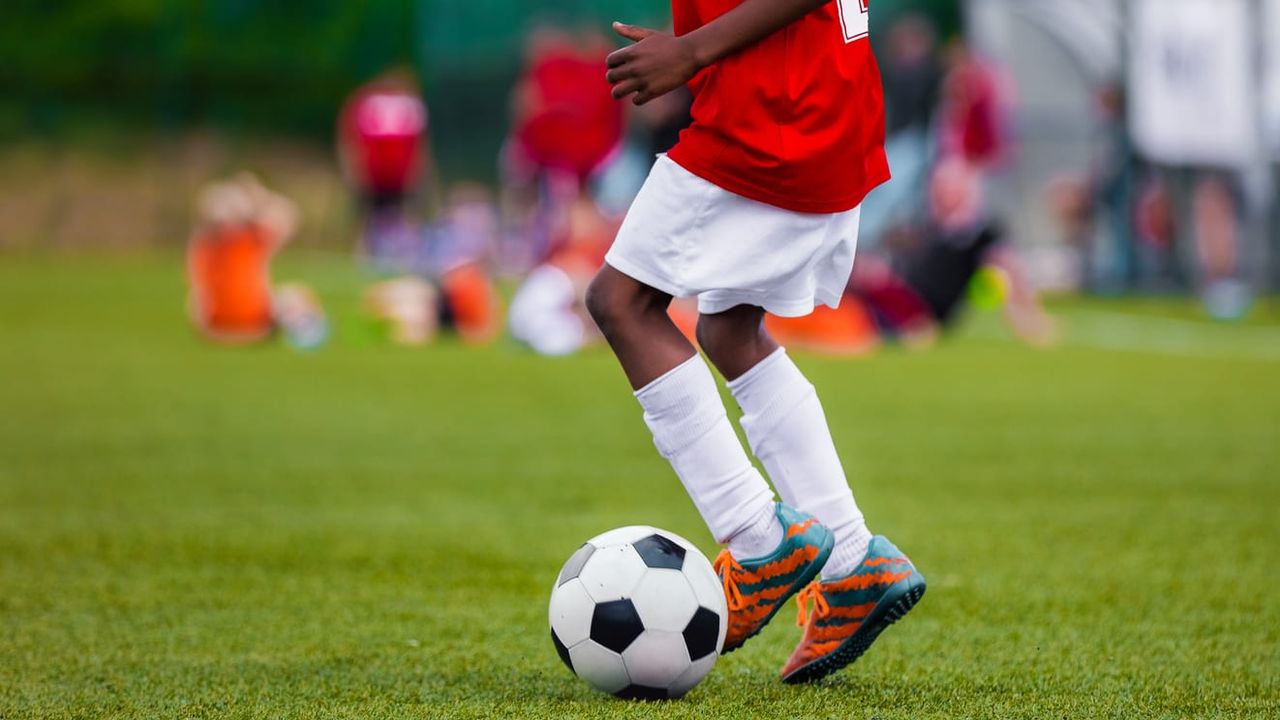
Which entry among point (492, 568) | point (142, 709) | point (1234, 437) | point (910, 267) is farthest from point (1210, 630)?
A: point (910, 267)

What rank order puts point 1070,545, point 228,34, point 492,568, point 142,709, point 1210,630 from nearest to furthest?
1. point 142,709
2. point 1210,630
3. point 492,568
4. point 1070,545
5. point 228,34

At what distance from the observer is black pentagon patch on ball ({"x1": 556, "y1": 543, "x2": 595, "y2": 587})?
278 centimetres

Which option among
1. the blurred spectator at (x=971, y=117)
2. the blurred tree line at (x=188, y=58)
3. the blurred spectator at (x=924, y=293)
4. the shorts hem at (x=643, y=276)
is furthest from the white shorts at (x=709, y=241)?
the blurred tree line at (x=188, y=58)

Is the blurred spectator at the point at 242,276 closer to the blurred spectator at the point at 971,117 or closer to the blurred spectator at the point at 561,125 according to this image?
the blurred spectator at the point at 561,125

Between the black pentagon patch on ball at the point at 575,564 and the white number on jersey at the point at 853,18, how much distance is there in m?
0.97

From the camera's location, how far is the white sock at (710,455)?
8.95 feet

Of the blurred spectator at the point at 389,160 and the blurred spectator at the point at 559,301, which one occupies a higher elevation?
→ the blurred spectator at the point at 389,160

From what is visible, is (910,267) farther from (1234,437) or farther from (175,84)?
(175,84)

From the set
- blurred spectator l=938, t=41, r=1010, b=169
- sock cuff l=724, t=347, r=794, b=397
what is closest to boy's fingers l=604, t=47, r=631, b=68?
sock cuff l=724, t=347, r=794, b=397

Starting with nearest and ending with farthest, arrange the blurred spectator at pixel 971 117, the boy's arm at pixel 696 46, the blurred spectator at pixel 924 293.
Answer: the boy's arm at pixel 696 46, the blurred spectator at pixel 924 293, the blurred spectator at pixel 971 117

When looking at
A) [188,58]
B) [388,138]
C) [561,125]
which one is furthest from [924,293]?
[188,58]

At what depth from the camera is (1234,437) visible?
20.9 ft

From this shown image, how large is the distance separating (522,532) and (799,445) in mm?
1709

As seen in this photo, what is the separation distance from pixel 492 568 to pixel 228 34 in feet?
65.0
